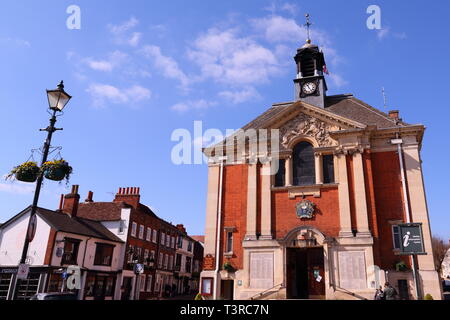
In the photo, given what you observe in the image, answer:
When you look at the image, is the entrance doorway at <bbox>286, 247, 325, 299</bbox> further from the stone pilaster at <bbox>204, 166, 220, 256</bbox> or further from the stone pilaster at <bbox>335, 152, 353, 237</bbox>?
the stone pilaster at <bbox>204, 166, 220, 256</bbox>

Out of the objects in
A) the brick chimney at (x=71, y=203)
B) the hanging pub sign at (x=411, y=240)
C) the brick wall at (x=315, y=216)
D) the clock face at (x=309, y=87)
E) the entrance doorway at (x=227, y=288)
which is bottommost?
the entrance doorway at (x=227, y=288)

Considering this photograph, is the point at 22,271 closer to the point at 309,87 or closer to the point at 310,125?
the point at 310,125

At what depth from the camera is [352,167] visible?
25.6 metres

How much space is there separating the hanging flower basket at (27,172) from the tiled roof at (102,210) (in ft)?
107

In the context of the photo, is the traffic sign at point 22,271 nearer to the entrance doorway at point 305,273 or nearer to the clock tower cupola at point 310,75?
the entrance doorway at point 305,273

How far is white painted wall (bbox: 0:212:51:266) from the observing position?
33.1m

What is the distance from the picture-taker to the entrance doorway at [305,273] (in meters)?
24.3

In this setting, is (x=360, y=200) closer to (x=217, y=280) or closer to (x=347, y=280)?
(x=347, y=280)

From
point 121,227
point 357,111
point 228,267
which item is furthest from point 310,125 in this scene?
point 121,227

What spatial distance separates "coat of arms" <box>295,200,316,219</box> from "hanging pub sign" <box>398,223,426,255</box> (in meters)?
11.4

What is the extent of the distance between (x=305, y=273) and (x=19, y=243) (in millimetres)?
26613

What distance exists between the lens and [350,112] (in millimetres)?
29609

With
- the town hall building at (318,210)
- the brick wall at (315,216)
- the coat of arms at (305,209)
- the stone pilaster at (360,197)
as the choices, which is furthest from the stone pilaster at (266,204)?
the stone pilaster at (360,197)
